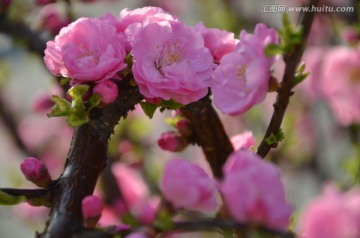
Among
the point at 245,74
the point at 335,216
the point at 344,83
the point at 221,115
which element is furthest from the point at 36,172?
the point at 221,115

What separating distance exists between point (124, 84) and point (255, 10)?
1822 millimetres

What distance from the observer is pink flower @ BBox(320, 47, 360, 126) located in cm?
172

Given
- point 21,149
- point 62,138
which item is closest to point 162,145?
point 21,149

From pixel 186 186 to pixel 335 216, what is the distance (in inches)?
5.9

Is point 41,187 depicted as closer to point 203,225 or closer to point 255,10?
point 203,225

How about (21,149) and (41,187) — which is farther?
(21,149)

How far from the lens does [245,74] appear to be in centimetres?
74

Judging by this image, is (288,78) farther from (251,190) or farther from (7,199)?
(7,199)

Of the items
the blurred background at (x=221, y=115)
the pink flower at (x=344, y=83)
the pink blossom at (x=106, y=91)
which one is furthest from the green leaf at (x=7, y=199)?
the pink flower at (x=344, y=83)

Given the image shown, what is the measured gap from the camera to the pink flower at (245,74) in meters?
0.71

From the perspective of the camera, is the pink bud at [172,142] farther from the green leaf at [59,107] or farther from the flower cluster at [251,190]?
the flower cluster at [251,190]

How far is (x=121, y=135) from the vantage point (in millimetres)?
1893

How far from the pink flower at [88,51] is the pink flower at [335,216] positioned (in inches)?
12.6

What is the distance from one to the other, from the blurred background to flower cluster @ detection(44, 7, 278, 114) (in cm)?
44
